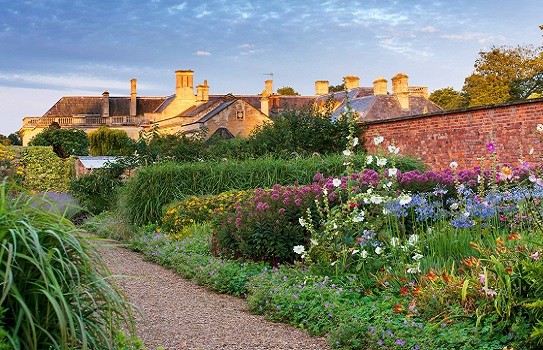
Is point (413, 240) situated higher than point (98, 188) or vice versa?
point (413, 240)

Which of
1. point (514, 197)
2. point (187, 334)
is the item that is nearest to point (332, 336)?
point (187, 334)

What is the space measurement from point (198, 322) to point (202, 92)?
4598 cm

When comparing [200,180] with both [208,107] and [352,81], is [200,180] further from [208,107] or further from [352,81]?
[208,107]

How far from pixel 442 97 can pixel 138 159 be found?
122 feet

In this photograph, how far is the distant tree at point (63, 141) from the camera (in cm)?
4288

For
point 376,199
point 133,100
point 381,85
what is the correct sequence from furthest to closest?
point 133,100 → point 381,85 → point 376,199

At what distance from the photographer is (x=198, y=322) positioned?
608cm

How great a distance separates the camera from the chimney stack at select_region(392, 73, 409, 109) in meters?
35.2

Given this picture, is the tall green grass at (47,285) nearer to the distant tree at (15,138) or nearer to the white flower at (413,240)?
the white flower at (413,240)

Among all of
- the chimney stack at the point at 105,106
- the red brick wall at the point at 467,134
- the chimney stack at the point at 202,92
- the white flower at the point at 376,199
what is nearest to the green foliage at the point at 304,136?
the red brick wall at the point at 467,134

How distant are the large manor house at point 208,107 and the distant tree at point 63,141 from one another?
4.30 m

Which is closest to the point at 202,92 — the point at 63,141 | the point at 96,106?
the point at 63,141

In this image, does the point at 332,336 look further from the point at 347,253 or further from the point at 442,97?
the point at 442,97

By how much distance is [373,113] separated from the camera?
1309 inches
